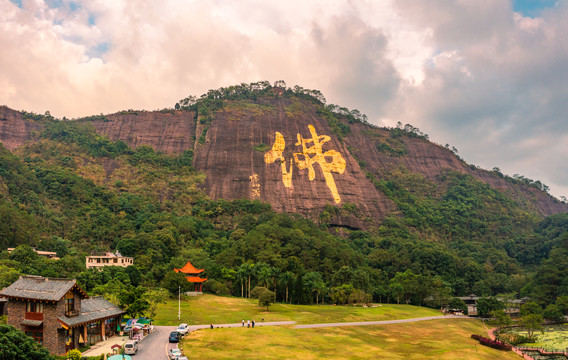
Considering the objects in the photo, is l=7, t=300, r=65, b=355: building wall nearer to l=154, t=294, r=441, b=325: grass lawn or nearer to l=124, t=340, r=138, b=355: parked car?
l=124, t=340, r=138, b=355: parked car

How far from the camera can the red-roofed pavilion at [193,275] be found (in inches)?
2794

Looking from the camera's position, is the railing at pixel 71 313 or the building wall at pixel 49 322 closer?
the building wall at pixel 49 322

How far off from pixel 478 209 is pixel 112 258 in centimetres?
11051

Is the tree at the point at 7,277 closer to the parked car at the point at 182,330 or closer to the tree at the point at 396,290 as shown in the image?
the parked car at the point at 182,330

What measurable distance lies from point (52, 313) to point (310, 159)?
105975 millimetres

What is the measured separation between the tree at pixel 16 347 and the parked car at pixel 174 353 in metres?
8.98

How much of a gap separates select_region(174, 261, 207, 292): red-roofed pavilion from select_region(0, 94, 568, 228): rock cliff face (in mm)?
50197

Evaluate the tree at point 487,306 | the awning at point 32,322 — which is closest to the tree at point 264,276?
the tree at point 487,306

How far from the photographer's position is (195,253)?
84.7m

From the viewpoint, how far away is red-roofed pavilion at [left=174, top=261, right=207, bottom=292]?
2794 inches

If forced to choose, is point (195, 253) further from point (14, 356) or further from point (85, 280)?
point (14, 356)

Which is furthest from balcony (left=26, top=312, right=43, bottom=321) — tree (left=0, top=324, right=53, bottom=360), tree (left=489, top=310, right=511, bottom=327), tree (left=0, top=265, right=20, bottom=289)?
tree (left=489, top=310, right=511, bottom=327)

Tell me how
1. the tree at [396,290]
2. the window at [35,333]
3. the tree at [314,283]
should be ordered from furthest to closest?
1. the tree at [396,290]
2. the tree at [314,283]
3. the window at [35,333]

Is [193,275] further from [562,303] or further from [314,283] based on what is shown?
[562,303]
